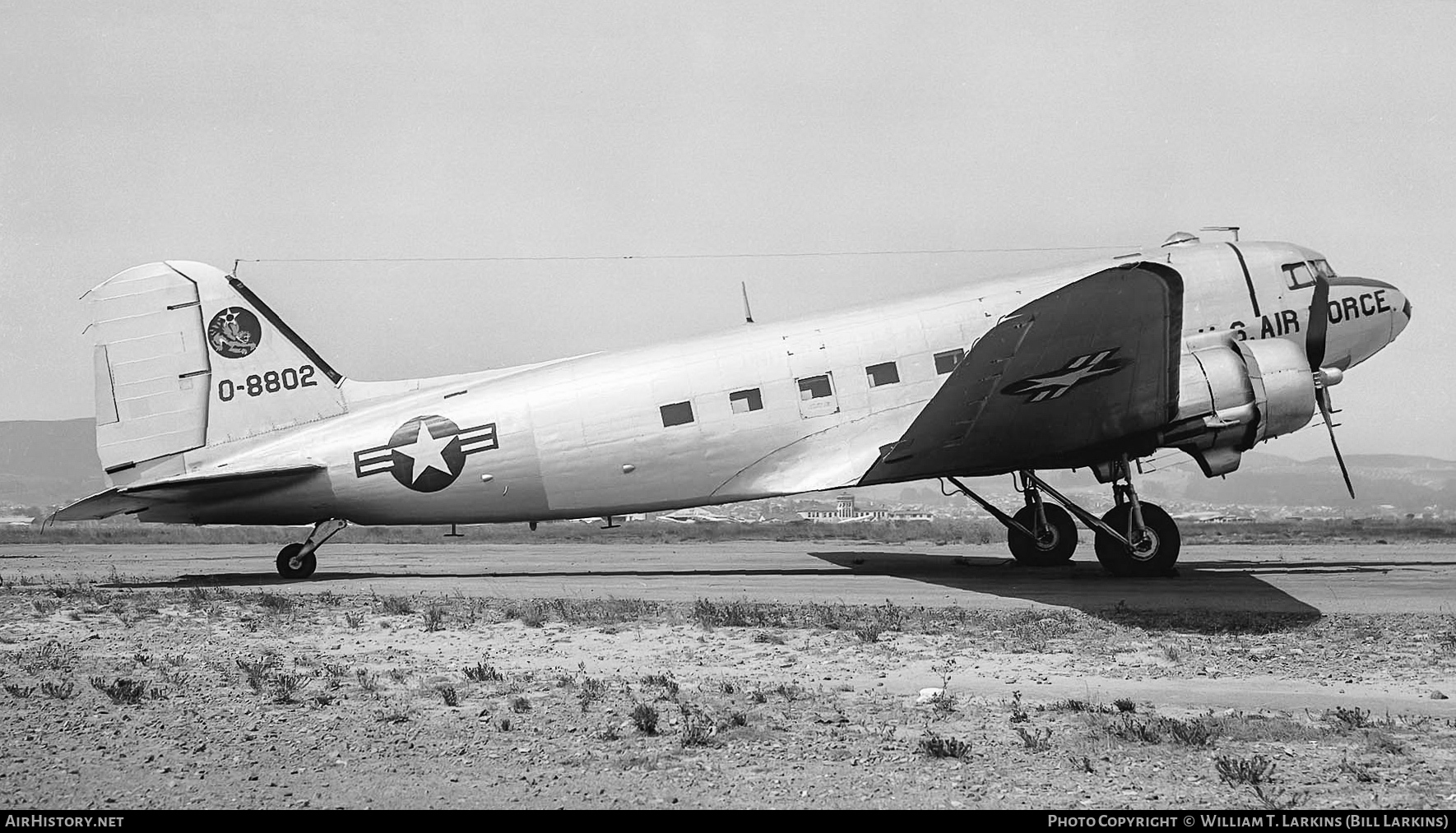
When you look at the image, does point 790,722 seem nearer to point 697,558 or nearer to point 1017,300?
point 1017,300

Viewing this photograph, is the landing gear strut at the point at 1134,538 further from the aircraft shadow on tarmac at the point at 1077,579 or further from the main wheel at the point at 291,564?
the main wheel at the point at 291,564

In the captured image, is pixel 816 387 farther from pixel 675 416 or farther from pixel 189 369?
pixel 189 369

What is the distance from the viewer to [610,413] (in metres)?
15.0

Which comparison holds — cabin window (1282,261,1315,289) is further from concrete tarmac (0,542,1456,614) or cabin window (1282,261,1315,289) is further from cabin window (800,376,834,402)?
cabin window (800,376,834,402)

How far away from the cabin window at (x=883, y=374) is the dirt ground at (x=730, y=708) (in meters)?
4.19

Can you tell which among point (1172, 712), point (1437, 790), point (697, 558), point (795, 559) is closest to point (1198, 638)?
point (1172, 712)

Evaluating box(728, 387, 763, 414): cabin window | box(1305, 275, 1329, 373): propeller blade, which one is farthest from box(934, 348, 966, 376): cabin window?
box(1305, 275, 1329, 373): propeller blade

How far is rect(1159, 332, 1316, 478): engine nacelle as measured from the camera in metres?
13.4

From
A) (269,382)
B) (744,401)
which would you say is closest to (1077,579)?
(744,401)

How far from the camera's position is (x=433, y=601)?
13.0m

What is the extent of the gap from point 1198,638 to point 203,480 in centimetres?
1243

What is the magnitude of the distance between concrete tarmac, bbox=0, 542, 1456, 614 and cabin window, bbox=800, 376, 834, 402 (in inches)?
106

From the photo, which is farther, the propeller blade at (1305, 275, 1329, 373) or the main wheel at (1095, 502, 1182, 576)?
the propeller blade at (1305, 275, 1329, 373)

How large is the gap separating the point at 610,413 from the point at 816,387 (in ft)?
9.75
